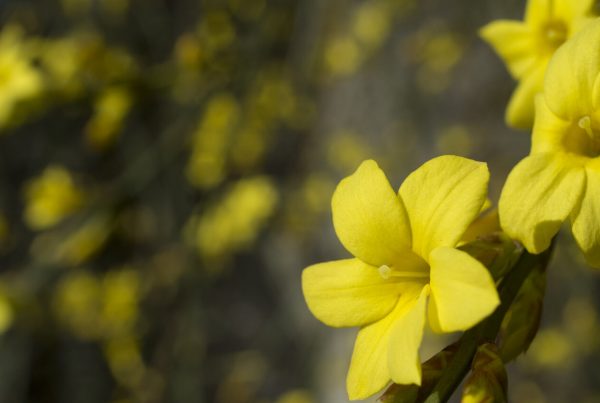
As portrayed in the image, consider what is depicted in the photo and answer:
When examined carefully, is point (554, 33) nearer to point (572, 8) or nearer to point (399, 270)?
point (572, 8)

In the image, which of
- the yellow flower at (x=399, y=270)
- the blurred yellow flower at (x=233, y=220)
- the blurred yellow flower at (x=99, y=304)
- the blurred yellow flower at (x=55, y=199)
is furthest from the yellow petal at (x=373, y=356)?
the blurred yellow flower at (x=99, y=304)

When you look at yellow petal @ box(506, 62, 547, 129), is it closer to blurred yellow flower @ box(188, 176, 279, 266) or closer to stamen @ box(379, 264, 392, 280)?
stamen @ box(379, 264, 392, 280)

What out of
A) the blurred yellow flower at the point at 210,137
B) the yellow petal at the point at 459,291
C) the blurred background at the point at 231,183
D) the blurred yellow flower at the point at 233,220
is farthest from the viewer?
Result: the blurred yellow flower at the point at 233,220

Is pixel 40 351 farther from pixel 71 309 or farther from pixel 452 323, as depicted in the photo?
pixel 452 323

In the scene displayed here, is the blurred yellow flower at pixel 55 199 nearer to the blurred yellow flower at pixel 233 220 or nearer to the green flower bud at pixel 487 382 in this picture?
the blurred yellow flower at pixel 233 220

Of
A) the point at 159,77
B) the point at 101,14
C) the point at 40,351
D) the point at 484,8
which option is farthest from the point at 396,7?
the point at 40,351

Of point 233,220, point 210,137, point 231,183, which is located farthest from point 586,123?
point 231,183

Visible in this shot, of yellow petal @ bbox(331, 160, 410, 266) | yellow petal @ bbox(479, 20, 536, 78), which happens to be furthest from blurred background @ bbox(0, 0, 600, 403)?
yellow petal @ bbox(331, 160, 410, 266)
